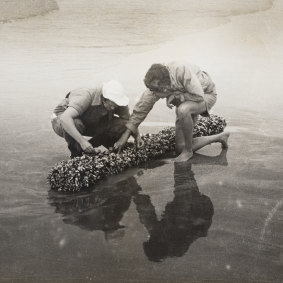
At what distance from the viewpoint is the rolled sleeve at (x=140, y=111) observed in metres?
5.06

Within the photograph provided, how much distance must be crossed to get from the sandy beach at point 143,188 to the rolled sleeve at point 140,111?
17.6 inches

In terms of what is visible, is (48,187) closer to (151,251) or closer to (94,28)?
(151,251)

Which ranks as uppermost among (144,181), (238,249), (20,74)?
(238,249)

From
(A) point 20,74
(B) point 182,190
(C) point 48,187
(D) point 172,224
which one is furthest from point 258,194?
(A) point 20,74

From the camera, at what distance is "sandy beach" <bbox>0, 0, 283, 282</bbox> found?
3.01 metres

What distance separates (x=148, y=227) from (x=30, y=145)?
2849mm

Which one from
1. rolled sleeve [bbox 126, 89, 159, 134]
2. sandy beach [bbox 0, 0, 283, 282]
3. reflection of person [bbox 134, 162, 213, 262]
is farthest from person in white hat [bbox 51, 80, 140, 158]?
reflection of person [bbox 134, 162, 213, 262]

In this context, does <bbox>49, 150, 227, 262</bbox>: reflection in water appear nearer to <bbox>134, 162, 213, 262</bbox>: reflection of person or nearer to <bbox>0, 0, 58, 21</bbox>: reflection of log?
<bbox>134, 162, 213, 262</bbox>: reflection of person

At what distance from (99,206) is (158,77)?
1498 mm

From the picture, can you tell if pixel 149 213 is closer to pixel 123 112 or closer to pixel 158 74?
pixel 158 74

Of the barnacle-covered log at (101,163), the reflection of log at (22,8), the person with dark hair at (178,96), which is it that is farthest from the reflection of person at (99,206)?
the reflection of log at (22,8)

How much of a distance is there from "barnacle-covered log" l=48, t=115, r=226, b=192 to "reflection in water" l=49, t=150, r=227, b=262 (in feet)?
0.37

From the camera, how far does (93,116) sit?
16.3 feet

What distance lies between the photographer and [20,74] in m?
10.3
